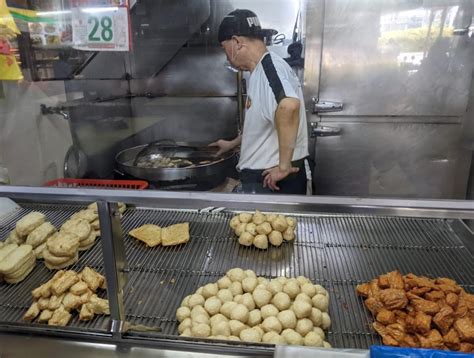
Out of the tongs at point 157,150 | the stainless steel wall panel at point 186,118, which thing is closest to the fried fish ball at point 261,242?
the tongs at point 157,150

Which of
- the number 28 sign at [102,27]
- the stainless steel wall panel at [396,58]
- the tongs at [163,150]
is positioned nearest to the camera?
the number 28 sign at [102,27]

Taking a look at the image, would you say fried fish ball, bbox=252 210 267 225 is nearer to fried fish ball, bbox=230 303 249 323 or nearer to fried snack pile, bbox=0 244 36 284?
fried fish ball, bbox=230 303 249 323

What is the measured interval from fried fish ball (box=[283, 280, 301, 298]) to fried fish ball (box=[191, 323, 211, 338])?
254mm

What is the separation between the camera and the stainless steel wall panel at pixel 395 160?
8.15 ft

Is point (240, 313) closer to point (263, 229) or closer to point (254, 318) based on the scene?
point (254, 318)

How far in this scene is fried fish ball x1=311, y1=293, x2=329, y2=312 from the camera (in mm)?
997

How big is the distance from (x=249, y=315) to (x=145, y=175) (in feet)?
5.05

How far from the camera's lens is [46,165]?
2.21 metres

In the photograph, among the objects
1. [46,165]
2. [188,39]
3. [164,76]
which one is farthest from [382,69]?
[46,165]

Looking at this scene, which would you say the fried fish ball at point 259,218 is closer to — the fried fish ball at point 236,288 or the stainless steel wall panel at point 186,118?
the fried fish ball at point 236,288

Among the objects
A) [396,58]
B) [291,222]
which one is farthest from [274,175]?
[396,58]

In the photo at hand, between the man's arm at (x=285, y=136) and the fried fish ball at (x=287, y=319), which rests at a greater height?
the man's arm at (x=285, y=136)

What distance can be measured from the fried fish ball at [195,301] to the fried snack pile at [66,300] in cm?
23

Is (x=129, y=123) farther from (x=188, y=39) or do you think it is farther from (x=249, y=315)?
(x=249, y=315)
